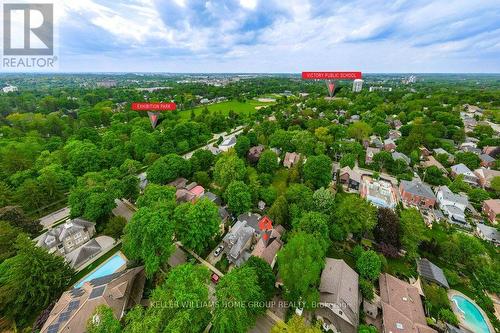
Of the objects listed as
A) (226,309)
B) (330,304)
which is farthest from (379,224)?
(226,309)

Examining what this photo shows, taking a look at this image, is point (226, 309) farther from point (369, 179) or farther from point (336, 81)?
point (369, 179)

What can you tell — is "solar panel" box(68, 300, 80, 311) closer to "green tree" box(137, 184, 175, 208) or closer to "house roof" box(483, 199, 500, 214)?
"green tree" box(137, 184, 175, 208)

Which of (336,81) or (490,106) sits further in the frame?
(490,106)

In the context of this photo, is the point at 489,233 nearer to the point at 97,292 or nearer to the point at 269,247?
the point at 269,247

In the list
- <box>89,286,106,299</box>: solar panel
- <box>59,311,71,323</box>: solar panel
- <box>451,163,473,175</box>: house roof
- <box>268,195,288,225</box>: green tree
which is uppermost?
<box>451,163,473,175</box>: house roof

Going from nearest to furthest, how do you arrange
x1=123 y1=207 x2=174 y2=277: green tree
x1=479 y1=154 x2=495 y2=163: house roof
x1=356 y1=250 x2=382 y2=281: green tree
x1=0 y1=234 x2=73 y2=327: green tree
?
x1=0 y1=234 x2=73 y2=327: green tree, x1=123 y1=207 x2=174 y2=277: green tree, x1=356 y1=250 x2=382 y2=281: green tree, x1=479 y1=154 x2=495 y2=163: house roof

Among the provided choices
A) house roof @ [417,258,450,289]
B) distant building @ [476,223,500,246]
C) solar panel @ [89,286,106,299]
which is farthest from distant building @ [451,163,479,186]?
solar panel @ [89,286,106,299]
